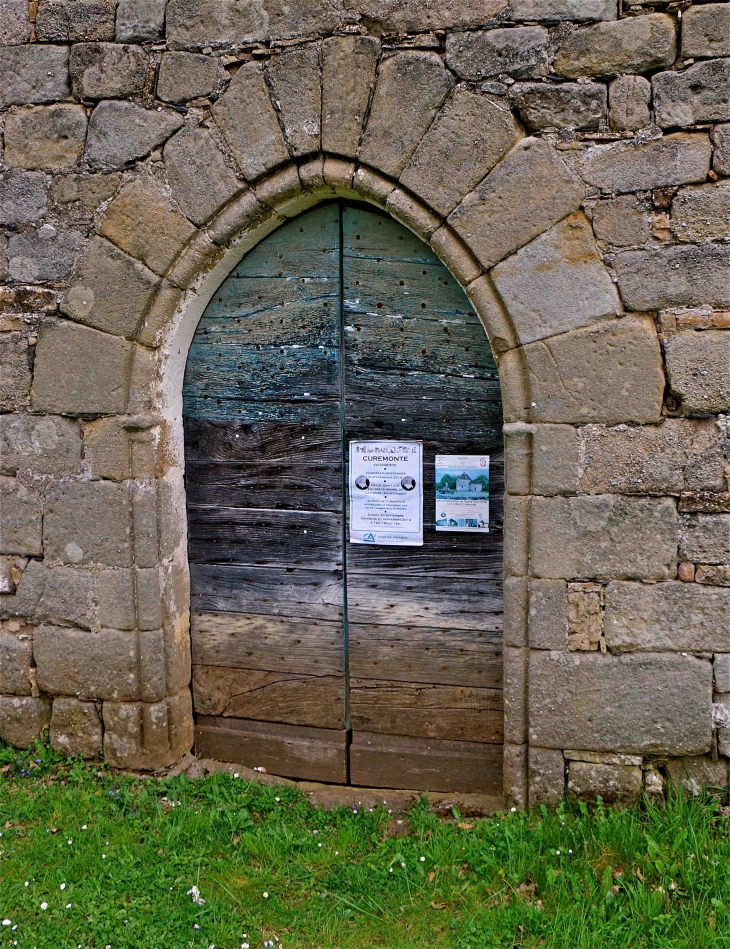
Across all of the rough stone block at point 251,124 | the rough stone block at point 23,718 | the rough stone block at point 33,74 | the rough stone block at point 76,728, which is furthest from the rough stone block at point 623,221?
the rough stone block at point 23,718

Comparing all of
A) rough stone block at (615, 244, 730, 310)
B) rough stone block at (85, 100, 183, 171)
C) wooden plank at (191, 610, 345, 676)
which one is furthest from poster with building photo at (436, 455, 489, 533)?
rough stone block at (85, 100, 183, 171)

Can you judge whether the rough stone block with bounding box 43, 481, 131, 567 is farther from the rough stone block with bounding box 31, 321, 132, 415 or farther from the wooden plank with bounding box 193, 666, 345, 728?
the wooden plank with bounding box 193, 666, 345, 728

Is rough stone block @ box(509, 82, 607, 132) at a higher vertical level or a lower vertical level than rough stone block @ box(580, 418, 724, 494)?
higher

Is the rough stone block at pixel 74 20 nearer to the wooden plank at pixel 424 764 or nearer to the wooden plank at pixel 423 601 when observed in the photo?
the wooden plank at pixel 423 601

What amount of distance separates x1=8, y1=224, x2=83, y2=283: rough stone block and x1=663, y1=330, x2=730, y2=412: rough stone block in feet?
8.53

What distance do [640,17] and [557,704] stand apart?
2.71 m

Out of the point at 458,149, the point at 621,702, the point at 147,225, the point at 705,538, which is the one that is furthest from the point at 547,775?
the point at 147,225

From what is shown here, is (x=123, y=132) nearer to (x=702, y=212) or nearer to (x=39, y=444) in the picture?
(x=39, y=444)

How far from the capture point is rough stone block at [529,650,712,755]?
10.0ft

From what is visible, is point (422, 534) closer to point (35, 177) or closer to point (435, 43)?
point (435, 43)

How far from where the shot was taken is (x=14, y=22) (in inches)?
134

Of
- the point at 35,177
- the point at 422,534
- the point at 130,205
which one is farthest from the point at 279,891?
the point at 35,177

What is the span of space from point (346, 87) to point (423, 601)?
7.33 feet

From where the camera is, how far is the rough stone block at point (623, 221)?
9.61 feet
